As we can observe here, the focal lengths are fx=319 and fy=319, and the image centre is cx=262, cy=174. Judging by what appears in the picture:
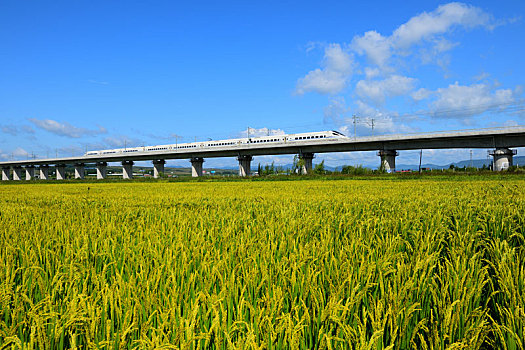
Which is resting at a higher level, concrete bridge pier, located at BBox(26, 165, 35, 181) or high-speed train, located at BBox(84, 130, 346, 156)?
high-speed train, located at BBox(84, 130, 346, 156)

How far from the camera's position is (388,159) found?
6438 cm

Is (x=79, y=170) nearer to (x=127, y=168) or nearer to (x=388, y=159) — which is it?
(x=127, y=168)

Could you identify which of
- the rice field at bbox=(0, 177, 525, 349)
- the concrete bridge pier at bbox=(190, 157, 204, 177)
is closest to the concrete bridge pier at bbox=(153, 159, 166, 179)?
the concrete bridge pier at bbox=(190, 157, 204, 177)

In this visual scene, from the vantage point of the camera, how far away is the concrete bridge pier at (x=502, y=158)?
2152 inches

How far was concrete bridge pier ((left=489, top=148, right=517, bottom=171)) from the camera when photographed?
179 ft

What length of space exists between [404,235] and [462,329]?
202 centimetres

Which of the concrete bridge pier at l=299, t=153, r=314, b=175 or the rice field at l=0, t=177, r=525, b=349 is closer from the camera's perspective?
the rice field at l=0, t=177, r=525, b=349

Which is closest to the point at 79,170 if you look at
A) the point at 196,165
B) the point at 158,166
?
the point at 158,166

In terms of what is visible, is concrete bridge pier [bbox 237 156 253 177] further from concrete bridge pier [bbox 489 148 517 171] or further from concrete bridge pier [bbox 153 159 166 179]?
concrete bridge pier [bbox 489 148 517 171]

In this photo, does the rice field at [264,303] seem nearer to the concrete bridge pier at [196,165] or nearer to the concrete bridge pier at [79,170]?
the concrete bridge pier at [196,165]

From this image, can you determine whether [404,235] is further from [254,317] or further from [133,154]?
[133,154]

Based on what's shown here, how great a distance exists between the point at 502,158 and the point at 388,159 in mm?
18563

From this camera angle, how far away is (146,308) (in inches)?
59.5

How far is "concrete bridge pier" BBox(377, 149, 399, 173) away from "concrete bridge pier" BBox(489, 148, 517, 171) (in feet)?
53.4
